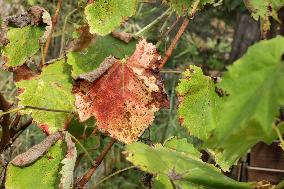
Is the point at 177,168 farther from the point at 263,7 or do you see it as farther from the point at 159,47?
the point at 159,47

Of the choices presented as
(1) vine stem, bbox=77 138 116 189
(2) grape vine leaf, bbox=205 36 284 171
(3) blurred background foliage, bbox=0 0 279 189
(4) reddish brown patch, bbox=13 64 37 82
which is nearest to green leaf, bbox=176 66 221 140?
(3) blurred background foliage, bbox=0 0 279 189

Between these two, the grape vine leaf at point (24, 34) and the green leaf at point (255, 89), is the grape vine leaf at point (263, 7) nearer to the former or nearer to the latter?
the grape vine leaf at point (24, 34)

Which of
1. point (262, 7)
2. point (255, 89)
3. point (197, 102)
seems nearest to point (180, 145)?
point (197, 102)

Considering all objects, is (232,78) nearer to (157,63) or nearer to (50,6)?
(157,63)

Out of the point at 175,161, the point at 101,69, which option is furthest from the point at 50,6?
the point at 175,161

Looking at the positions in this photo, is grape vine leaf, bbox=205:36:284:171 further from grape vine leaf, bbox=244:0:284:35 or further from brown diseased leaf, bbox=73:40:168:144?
grape vine leaf, bbox=244:0:284:35

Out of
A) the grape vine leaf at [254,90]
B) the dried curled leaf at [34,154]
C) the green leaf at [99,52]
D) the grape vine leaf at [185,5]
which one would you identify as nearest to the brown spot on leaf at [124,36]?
the green leaf at [99,52]
